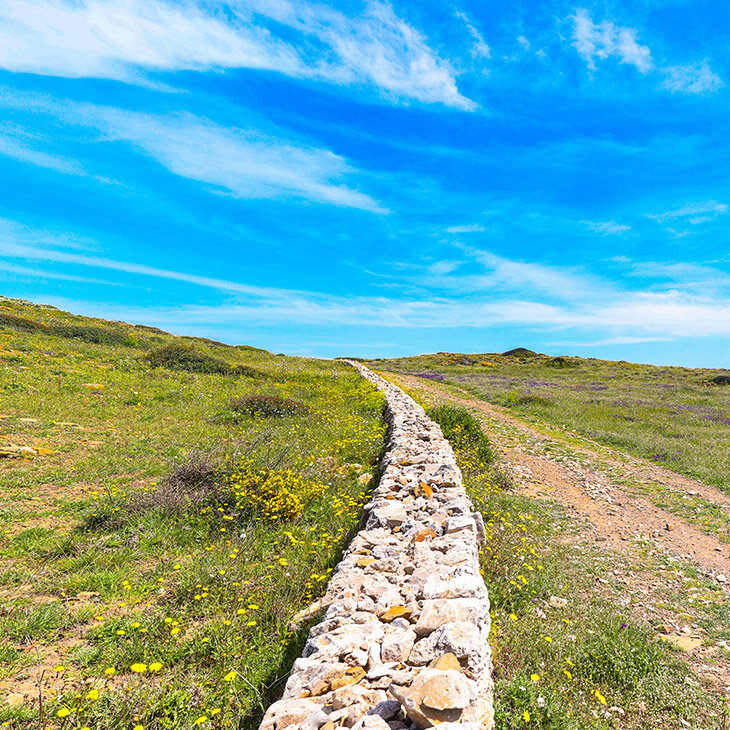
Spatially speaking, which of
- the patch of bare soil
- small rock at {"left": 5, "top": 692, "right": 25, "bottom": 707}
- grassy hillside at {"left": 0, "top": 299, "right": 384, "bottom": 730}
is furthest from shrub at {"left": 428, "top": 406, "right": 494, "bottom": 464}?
small rock at {"left": 5, "top": 692, "right": 25, "bottom": 707}

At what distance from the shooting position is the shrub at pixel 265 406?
1544cm

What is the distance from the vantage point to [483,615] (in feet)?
12.5

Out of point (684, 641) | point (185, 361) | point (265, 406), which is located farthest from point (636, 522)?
point (185, 361)

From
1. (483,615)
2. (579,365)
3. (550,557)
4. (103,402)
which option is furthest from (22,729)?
(579,365)

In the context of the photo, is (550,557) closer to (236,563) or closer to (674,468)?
(236,563)

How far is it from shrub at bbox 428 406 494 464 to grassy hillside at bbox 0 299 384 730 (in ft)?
7.89

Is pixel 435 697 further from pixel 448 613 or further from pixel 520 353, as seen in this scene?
pixel 520 353

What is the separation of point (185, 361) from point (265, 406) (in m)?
10.8

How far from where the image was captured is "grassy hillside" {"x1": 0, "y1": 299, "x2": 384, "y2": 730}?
12.5 feet

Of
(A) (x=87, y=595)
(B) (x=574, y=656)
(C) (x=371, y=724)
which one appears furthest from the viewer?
(A) (x=87, y=595)

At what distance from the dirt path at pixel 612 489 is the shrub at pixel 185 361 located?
16.5 meters

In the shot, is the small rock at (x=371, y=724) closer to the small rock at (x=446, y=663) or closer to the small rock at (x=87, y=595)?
the small rock at (x=446, y=663)

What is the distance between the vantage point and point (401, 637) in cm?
366

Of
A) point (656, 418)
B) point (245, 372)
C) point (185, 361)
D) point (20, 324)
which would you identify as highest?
point (20, 324)
